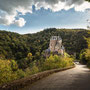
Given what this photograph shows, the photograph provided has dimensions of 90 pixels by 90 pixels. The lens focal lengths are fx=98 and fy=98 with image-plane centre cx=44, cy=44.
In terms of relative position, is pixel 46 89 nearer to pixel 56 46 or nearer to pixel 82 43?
pixel 56 46

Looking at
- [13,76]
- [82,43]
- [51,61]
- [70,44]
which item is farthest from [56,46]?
[13,76]

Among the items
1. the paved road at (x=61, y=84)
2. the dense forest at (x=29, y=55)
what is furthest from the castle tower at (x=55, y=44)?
the paved road at (x=61, y=84)

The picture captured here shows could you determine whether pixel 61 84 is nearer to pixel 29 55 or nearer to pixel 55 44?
pixel 55 44

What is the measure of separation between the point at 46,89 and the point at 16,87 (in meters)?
1.27

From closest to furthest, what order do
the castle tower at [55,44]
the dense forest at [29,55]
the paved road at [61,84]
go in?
the paved road at [61,84], the dense forest at [29,55], the castle tower at [55,44]

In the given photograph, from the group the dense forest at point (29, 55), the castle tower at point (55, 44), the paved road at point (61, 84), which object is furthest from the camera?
the castle tower at point (55, 44)

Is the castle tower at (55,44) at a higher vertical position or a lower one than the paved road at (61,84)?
higher

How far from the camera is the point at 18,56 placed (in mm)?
62281

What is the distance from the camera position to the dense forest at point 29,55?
5.60 metres

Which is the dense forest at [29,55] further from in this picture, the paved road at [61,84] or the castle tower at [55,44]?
the castle tower at [55,44]

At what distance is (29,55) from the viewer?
68.8m

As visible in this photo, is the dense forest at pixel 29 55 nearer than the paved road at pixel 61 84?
No

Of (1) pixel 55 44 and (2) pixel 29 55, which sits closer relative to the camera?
(1) pixel 55 44

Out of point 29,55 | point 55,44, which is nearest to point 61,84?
point 55,44
